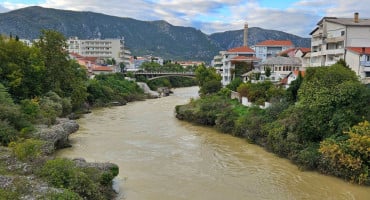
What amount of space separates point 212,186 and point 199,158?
5223 mm

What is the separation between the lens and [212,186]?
17.1 meters

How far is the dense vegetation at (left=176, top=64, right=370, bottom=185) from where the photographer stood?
1773cm

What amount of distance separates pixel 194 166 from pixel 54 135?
800cm

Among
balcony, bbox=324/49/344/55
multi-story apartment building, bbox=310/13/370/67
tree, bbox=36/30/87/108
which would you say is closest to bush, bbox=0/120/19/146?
tree, bbox=36/30/87/108

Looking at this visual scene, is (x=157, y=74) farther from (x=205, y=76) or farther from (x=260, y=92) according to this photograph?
(x=260, y=92)

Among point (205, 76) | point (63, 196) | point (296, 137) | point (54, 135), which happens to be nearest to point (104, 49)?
point (205, 76)

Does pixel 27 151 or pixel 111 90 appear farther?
pixel 111 90

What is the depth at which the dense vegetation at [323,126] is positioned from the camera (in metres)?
17.7

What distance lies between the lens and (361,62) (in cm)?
2922

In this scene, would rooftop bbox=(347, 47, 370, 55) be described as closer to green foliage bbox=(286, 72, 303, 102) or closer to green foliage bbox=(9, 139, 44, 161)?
green foliage bbox=(286, 72, 303, 102)

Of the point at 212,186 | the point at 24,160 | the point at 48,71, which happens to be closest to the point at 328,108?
the point at 212,186

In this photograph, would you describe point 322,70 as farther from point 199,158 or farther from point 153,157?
point 153,157

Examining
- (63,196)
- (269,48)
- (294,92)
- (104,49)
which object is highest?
(104,49)

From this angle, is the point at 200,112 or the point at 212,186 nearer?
the point at 212,186
